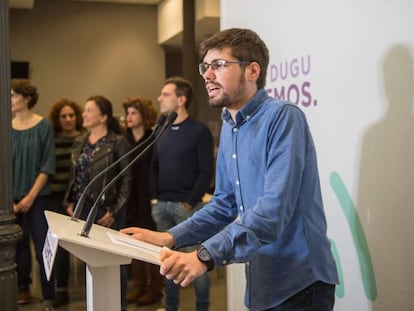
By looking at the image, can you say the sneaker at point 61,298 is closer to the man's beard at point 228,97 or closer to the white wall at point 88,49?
the man's beard at point 228,97

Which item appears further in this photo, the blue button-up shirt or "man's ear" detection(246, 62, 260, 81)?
"man's ear" detection(246, 62, 260, 81)

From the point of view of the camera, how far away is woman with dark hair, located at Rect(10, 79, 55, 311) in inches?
138

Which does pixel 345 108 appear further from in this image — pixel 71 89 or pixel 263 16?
pixel 71 89

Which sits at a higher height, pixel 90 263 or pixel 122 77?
pixel 122 77

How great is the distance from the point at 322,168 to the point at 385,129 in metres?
0.39

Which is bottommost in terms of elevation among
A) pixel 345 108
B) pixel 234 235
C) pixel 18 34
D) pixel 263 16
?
pixel 234 235

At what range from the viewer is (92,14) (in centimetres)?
744

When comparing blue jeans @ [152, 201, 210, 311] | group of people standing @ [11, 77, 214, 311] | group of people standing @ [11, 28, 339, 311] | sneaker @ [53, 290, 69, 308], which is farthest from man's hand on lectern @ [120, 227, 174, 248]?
sneaker @ [53, 290, 69, 308]

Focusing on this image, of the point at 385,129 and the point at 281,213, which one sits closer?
the point at 281,213

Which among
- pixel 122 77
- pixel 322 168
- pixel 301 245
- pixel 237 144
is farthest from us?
pixel 122 77

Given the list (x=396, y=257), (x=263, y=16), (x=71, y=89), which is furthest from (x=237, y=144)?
(x=71, y=89)

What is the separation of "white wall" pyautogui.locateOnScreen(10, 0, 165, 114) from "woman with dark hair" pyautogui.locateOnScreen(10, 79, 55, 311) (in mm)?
3849

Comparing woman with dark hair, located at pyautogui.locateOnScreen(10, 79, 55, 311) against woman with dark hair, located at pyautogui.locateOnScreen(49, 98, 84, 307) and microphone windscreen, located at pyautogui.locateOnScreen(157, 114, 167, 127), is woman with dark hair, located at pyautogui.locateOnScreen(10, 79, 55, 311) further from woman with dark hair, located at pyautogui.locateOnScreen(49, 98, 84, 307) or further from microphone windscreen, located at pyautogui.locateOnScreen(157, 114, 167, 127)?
microphone windscreen, located at pyautogui.locateOnScreen(157, 114, 167, 127)

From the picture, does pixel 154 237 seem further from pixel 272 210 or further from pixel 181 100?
pixel 181 100
